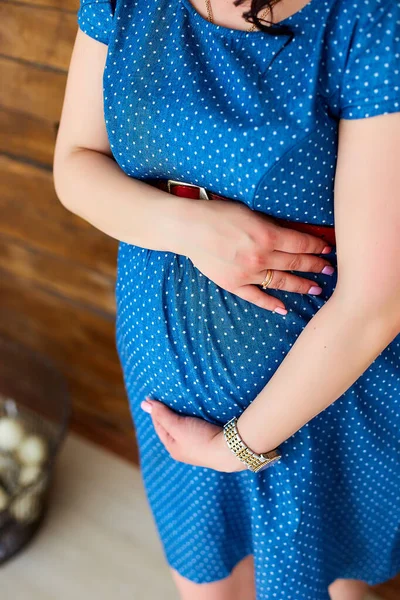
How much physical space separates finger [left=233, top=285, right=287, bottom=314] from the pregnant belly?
0.02 meters

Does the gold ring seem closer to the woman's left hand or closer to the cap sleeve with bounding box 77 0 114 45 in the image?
the woman's left hand

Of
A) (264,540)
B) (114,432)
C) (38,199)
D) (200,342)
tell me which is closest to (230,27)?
(200,342)

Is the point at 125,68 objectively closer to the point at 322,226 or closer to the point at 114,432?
the point at 322,226

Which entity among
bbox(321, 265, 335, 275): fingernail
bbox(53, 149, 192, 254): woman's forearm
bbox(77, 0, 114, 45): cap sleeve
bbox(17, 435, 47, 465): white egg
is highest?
bbox(77, 0, 114, 45): cap sleeve

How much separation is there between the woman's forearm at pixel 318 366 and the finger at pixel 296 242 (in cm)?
9

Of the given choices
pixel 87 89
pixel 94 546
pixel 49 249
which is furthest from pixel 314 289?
pixel 94 546

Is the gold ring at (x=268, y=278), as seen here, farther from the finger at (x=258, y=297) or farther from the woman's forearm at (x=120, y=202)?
the woman's forearm at (x=120, y=202)

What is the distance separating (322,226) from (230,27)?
0.26m

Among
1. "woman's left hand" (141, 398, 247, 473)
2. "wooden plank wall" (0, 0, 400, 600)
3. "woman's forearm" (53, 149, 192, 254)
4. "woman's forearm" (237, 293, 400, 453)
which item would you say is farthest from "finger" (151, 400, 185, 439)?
"wooden plank wall" (0, 0, 400, 600)

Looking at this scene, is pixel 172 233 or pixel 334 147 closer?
pixel 334 147

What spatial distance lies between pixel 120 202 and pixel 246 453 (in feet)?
1.26

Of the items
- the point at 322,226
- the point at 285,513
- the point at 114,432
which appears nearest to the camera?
the point at 322,226

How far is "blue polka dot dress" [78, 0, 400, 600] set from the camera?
0.67 m

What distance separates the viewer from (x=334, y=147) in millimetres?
687
